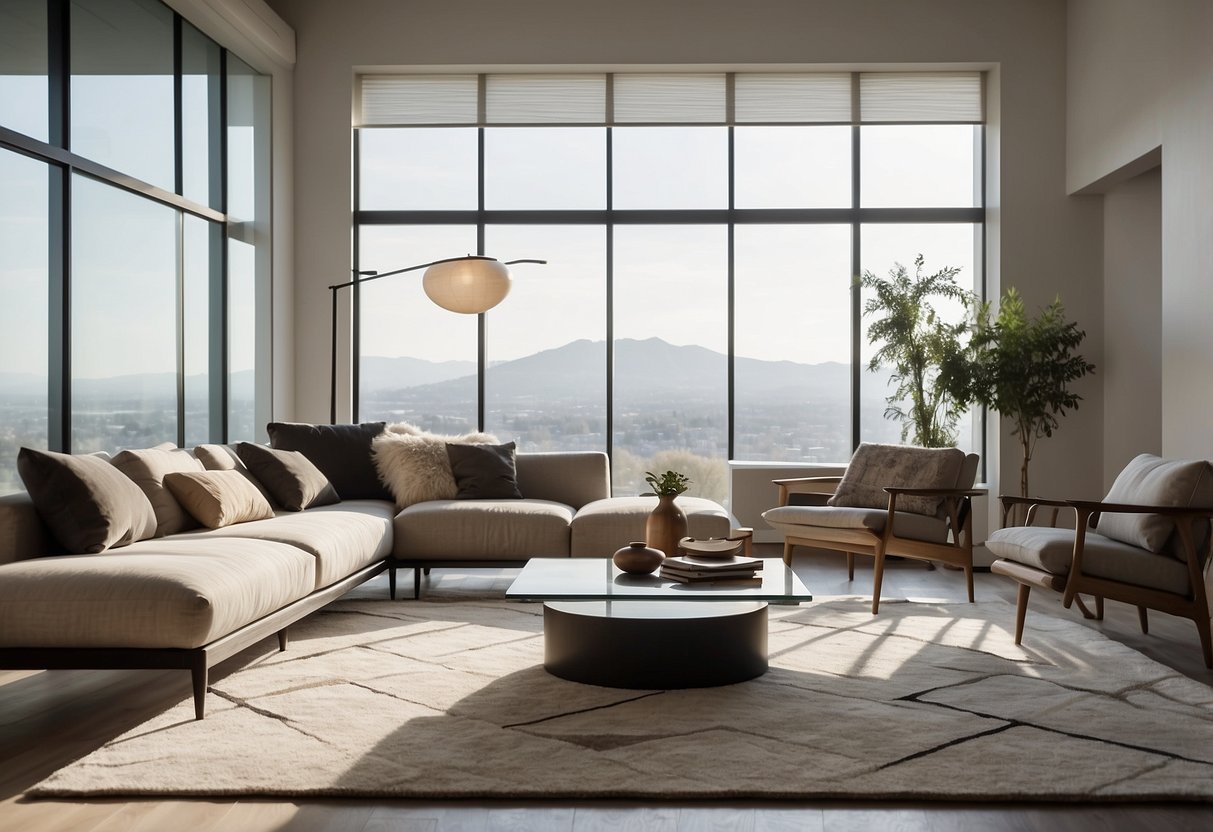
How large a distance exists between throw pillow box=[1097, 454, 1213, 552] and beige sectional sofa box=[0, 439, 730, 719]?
1860 mm

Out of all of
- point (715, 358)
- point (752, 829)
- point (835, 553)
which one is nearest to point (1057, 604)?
point (835, 553)

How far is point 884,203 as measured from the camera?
7676 mm

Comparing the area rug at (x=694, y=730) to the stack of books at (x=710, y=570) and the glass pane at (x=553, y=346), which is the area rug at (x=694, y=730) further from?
the glass pane at (x=553, y=346)

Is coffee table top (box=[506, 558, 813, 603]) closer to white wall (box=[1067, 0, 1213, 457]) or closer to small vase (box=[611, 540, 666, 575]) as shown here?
small vase (box=[611, 540, 666, 575])

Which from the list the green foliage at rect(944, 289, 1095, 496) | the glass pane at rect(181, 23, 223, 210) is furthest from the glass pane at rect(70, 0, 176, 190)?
the green foliage at rect(944, 289, 1095, 496)

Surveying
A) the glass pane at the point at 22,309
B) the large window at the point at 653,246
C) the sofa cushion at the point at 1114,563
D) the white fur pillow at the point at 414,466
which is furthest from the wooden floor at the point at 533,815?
the large window at the point at 653,246

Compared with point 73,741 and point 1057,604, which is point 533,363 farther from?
point 73,741

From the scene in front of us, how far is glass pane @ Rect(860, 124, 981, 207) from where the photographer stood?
7684 mm

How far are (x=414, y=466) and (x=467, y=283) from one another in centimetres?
114

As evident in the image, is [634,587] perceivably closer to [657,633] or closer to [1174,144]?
[657,633]

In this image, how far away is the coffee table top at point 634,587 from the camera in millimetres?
3420

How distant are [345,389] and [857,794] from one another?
5754 millimetres

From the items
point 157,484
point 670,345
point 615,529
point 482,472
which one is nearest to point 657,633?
point 615,529

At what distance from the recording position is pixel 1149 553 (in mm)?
4020
